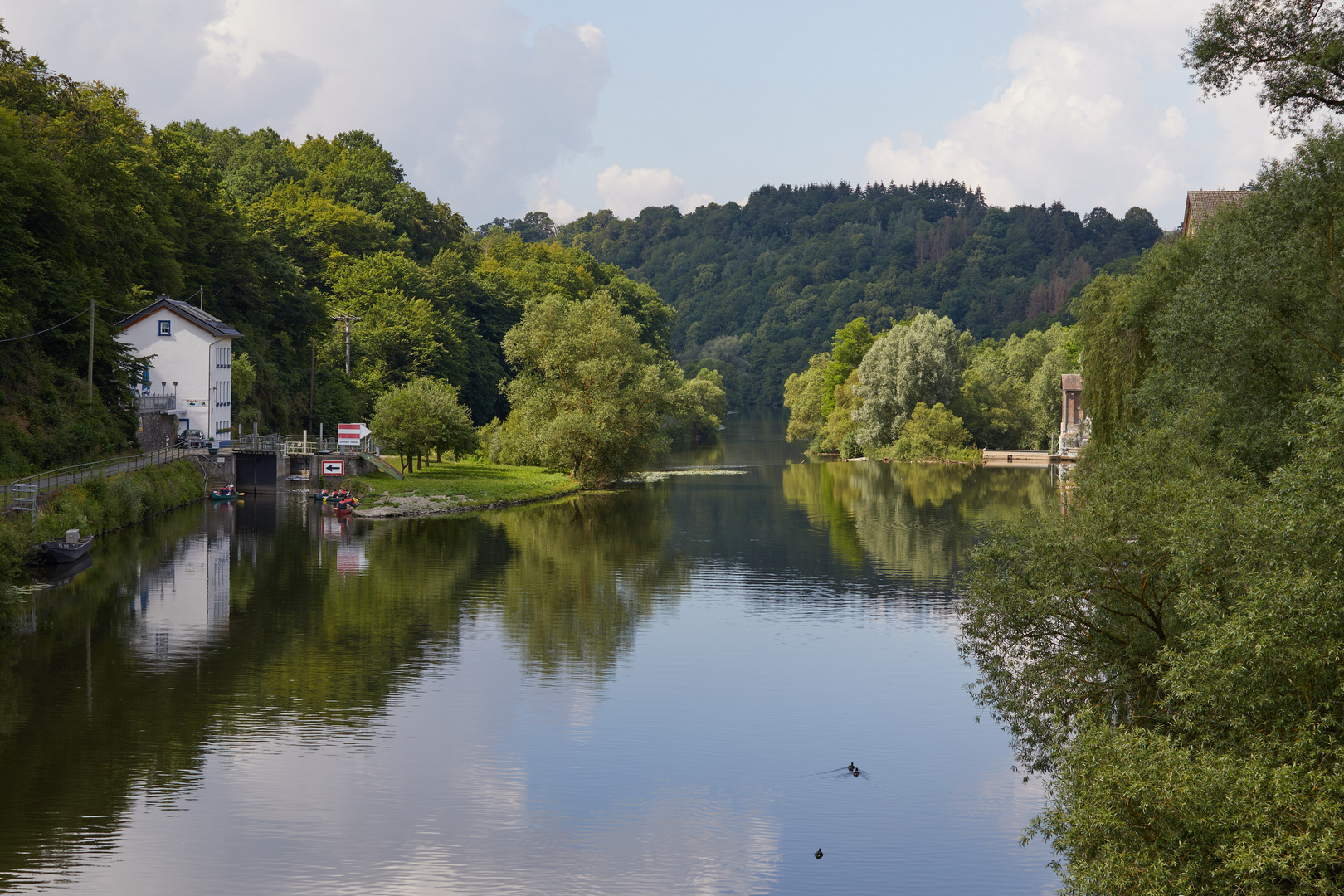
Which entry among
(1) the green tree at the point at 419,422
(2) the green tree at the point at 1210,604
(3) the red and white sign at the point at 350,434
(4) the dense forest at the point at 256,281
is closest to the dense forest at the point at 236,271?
(4) the dense forest at the point at 256,281

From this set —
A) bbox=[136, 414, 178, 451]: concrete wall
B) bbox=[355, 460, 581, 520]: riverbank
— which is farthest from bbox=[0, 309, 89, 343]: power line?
bbox=[355, 460, 581, 520]: riverbank

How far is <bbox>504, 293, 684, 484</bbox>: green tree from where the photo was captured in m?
72.1

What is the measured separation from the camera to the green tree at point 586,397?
237 ft

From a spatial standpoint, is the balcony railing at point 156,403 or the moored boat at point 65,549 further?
the balcony railing at point 156,403

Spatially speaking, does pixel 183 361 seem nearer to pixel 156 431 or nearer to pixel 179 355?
pixel 179 355

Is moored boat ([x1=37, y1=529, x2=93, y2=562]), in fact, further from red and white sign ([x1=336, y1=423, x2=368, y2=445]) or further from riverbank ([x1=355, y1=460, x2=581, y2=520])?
red and white sign ([x1=336, y1=423, x2=368, y2=445])

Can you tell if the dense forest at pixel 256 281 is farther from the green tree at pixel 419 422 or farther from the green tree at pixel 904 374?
the green tree at pixel 904 374

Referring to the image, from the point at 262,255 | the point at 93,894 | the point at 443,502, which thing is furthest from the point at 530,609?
the point at 262,255

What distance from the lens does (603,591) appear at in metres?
41.9

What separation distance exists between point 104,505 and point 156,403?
17104 millimetres

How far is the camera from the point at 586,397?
73250 millimetres

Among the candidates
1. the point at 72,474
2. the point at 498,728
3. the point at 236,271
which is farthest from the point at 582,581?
the point at 236,271

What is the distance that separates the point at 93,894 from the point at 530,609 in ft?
68.7

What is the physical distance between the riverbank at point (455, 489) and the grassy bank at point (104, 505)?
885 cm
